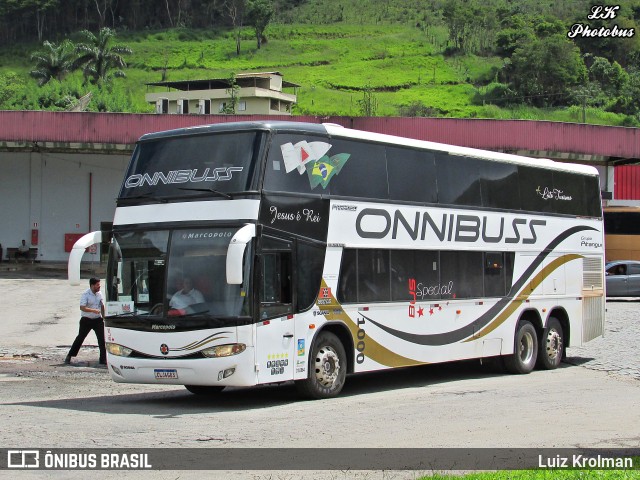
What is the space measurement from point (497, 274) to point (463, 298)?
1181 mm

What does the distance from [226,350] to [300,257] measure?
1832 millimetres

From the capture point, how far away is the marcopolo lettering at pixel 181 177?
13.0 m

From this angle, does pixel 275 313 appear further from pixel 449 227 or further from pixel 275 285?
pixel 449 227

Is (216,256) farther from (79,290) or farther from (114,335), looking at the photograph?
(79,290)

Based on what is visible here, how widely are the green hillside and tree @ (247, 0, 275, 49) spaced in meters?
2.26

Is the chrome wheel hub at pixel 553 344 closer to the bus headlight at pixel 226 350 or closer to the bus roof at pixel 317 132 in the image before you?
the bus roof at pixel 317 132

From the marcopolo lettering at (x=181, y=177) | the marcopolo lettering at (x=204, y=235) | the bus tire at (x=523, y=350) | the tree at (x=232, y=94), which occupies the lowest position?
the bus tire at (x=523, y=350)

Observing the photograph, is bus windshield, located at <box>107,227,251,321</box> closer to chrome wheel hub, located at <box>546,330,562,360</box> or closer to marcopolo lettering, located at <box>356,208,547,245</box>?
marcopolo lettering, located at <box>356,208,547,245</box>

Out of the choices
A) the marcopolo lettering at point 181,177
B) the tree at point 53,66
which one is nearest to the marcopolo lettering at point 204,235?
the marcopolo lettering at point 181,177

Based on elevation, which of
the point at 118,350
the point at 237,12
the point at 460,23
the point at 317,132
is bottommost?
the point at 118,350

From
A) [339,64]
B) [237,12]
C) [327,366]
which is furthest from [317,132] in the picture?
[237,12]

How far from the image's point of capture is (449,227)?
16344mm

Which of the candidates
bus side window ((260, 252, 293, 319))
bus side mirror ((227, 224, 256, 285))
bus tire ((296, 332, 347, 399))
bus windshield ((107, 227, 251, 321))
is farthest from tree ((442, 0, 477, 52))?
bus side mirror ((227, 224, 256, 285))

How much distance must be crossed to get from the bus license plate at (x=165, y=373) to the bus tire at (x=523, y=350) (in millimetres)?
7811
